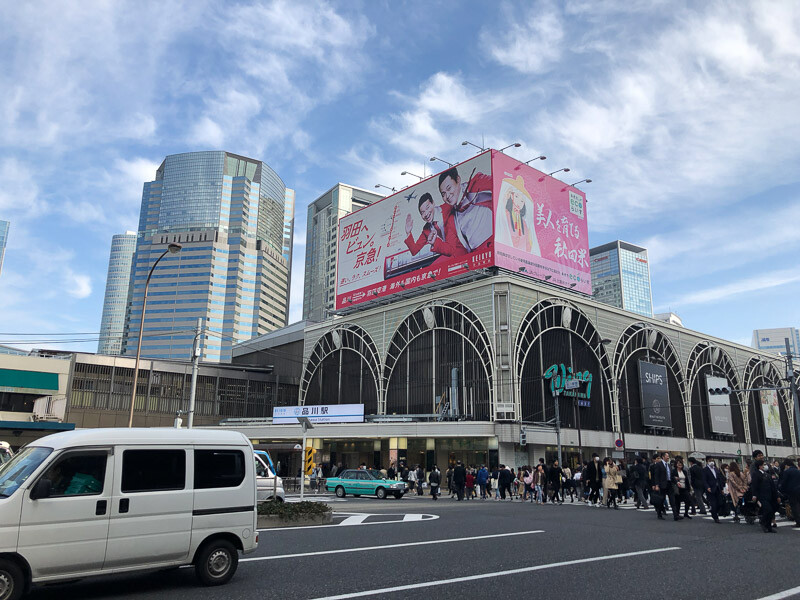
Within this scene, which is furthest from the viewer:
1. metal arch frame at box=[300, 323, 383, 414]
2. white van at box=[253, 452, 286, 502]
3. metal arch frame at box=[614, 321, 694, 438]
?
metal arch frame at box=[300, 323, 383, 414]

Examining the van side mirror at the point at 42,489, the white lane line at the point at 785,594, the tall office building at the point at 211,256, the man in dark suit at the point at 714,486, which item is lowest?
the white lane line at the point at 785,594

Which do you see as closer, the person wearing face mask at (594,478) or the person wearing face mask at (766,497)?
the person wearing face mask at (766,497)

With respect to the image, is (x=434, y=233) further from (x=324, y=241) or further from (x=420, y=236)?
(x=324, y=241)

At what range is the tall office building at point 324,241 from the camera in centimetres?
15800

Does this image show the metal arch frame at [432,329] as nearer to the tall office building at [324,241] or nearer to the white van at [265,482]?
the white van at [265,482]

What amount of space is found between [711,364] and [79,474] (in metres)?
64.1

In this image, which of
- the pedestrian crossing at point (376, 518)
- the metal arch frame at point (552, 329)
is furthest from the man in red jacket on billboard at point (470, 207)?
the pedestrian crossing at point (376, 518)

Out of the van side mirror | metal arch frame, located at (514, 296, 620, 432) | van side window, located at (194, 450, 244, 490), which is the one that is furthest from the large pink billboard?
the van side mirror

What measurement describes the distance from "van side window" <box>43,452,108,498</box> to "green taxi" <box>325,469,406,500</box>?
2399 centimetres

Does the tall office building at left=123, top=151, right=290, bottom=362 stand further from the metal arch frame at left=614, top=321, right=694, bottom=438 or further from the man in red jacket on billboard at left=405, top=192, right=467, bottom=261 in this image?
the metal arch frame at left=614, top=321, right=694, bottom=438

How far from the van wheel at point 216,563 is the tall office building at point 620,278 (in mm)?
193354

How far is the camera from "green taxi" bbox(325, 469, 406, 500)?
1196 inches

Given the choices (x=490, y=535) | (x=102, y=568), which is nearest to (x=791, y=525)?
(x=490, y=535)

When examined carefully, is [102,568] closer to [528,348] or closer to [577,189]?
[528,348]
